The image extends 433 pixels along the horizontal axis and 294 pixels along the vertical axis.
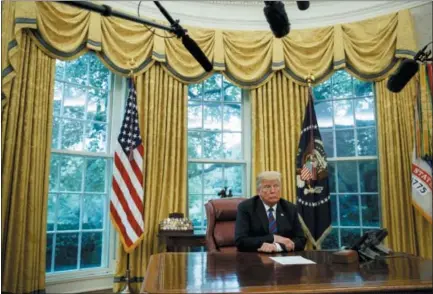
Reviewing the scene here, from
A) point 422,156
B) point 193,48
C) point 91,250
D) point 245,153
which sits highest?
point 193,48

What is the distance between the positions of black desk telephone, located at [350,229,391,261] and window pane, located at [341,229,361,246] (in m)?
2.05

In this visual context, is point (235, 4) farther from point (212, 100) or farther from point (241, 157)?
point (241, 157)

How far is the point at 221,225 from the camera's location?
2764 millimetres

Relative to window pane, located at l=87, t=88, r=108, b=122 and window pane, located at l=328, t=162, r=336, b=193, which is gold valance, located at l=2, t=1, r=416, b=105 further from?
window pane, located at l=328, t=162, r=336, b=193

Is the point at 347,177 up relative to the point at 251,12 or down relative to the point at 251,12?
down

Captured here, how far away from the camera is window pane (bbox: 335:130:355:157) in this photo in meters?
4.03

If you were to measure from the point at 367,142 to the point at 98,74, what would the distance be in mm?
3027

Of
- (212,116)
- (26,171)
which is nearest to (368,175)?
(212,116)

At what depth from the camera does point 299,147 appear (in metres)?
3.87

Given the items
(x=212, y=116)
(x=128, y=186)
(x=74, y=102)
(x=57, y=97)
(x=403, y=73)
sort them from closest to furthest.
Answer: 1. (x=403, y=73)
2. (x=128, y=186)
3. (x=57, y=97)
4. (x=74, y=102)
5. (x=212, y=116)

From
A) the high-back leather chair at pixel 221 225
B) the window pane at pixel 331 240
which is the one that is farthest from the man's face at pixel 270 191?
the window pane at pixel 331 240

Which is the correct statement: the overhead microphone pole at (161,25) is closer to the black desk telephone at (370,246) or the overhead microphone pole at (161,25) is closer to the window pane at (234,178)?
the black desk telephone at (370,246)

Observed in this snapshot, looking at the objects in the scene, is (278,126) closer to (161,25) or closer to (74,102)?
(74,102)

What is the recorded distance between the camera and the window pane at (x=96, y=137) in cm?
368
